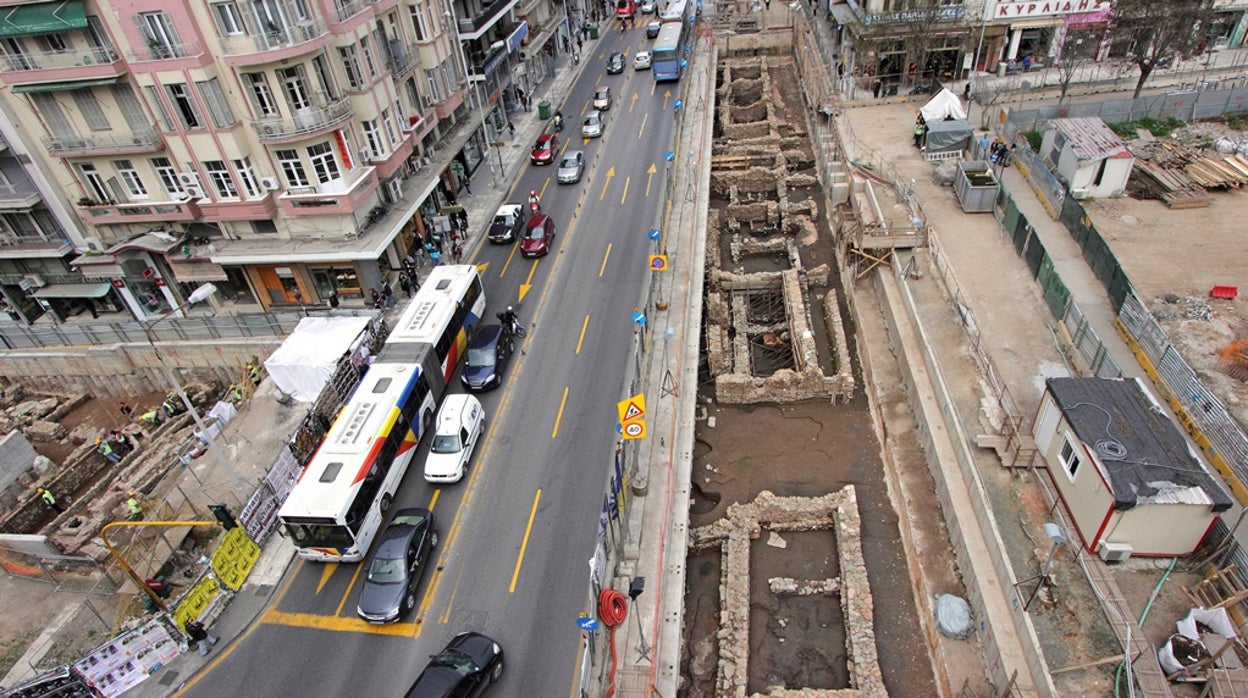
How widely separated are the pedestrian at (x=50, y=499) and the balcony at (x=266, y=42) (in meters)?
23.3

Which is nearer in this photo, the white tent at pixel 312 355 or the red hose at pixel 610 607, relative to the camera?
the red hose at pixel 610 607

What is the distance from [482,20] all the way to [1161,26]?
5088cm

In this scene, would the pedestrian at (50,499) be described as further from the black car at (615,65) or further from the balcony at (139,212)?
the black car at (615,65)

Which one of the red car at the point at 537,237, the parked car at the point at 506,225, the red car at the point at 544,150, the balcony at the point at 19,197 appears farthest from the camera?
the red car at the point at 544,150

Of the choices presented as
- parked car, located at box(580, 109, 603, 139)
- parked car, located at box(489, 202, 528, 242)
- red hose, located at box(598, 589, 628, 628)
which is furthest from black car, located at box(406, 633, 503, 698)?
parked car, located at box(580, 109, 603, 139)

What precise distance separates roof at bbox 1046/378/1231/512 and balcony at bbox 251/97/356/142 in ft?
119

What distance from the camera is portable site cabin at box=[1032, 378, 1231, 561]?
20.3 m

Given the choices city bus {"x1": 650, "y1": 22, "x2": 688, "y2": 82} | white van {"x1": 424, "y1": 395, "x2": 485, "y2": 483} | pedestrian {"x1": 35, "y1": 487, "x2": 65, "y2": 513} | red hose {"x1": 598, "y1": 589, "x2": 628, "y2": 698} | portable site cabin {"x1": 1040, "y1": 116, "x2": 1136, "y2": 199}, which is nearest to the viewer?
red hose {"x1": 598, "y1": 589, "x2": 628, "y2": 698}

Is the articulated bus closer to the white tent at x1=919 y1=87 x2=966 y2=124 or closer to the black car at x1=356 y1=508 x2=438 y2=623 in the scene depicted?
the black car at x1=356 y1=508 x2=438 y2=623

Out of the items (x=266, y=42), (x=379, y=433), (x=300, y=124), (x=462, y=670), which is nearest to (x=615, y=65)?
(x=300, y=124)

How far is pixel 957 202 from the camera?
42406mm

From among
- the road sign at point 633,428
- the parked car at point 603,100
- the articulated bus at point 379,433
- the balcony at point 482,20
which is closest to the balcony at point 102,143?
the articulated bus at point 379,433

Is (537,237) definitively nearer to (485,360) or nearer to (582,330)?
(582,330)

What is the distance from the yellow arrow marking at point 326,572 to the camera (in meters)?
24.5
